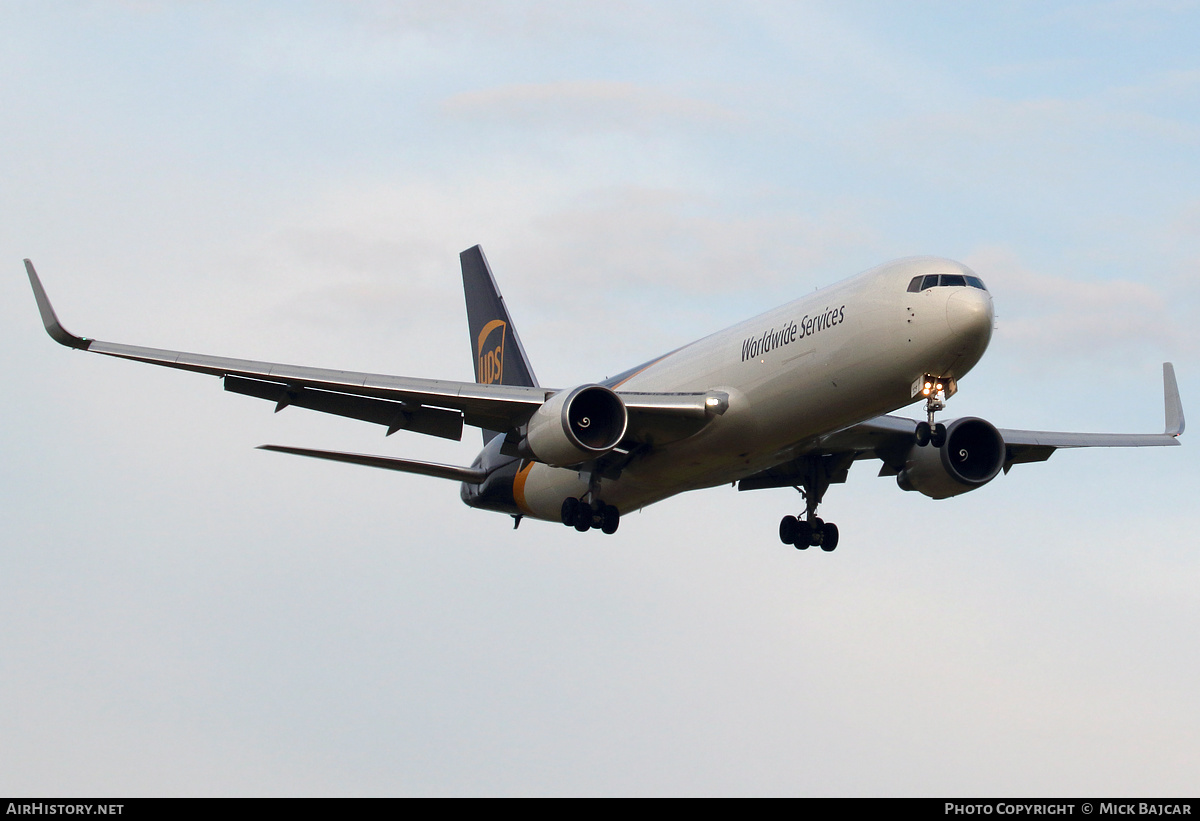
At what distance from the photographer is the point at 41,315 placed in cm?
2808

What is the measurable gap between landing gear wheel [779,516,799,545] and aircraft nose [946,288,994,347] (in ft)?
32.3

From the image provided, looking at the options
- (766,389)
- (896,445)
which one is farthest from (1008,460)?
(766,389)

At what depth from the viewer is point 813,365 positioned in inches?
1064

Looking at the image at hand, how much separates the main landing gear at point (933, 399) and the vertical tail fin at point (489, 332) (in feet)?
45.0

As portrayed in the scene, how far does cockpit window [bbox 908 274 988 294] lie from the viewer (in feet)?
85.7

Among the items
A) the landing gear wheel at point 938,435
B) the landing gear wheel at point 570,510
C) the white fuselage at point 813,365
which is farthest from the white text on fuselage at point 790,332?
the landing gear wheel at point 570,510

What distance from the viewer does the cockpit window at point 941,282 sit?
26.1 m

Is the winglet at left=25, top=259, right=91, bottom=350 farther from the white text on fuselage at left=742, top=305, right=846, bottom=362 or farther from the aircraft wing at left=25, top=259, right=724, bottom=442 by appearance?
the white text on fuselage at left=742, top=305, right=846, bottom=362

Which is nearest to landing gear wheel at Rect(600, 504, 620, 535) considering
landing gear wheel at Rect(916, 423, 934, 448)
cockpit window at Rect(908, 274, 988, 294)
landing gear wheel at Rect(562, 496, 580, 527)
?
landing gear wheel at Rect(562, 496, 580, 527)
